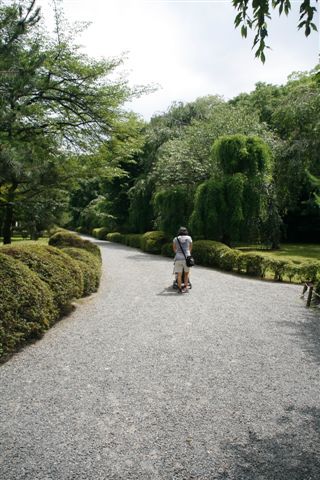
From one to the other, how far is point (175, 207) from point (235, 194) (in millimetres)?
4209

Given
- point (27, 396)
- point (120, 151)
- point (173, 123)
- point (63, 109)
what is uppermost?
point (173, 123)

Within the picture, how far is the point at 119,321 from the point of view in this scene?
7.08 metres

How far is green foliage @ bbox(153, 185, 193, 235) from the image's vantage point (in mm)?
20031

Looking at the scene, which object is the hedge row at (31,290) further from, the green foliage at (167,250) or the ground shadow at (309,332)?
the green foliage at (167,250)

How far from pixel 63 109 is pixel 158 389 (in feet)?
36.7

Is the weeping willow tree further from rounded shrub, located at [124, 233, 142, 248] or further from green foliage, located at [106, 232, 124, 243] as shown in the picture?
green foliage, located at [106, 232, 124, 243]

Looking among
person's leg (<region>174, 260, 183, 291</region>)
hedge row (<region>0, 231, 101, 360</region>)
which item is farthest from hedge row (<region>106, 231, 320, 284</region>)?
hedge row (<region>0, 231, 101, 360</region>)

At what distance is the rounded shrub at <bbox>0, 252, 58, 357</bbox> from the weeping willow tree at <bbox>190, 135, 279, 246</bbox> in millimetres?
11875

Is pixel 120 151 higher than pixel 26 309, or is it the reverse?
pixel 120 151

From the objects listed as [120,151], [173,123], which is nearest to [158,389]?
[120,151]

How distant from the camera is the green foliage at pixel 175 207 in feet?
65.7

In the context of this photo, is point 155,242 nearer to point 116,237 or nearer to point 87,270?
point 116,237

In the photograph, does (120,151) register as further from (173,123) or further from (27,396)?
(173,123)

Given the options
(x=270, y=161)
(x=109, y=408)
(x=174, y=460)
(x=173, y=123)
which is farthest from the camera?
(x=173, y=123)
